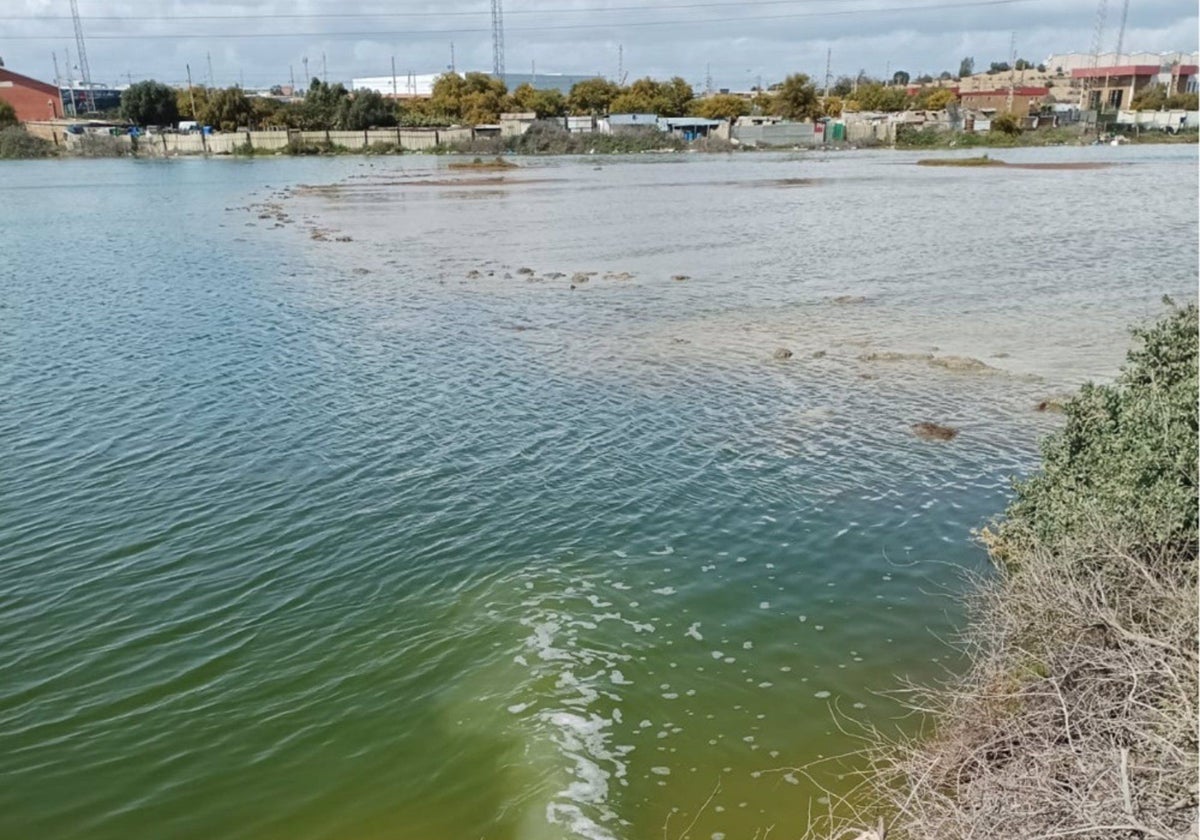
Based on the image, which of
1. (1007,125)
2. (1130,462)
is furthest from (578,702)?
(1007,125)

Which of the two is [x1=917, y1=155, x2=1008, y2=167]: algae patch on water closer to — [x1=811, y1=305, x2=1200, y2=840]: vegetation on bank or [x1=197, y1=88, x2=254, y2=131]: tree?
[x1=811, y1=305, x2=1200, y2=840]: vegetation on bank

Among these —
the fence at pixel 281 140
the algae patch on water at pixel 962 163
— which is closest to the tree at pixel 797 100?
the fence at pixel 281 140

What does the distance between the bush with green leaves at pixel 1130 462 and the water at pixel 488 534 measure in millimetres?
1963

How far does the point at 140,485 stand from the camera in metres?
17.7

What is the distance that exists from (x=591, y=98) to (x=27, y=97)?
11255 cm

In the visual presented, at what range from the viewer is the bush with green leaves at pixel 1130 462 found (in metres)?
10.3

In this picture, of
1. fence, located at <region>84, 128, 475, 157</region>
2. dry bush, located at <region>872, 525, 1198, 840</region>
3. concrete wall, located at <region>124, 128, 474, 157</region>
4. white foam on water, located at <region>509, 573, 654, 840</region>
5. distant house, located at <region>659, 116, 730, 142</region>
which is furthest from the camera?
distant house, located at <region>659, 116, 730, 142</region>

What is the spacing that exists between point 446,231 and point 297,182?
2022 inches

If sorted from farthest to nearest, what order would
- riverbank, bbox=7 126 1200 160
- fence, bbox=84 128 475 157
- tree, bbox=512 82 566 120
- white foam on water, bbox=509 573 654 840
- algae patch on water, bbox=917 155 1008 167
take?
tree, bbox=512 82 566 120, fence, bbox=84 128 475 157, riverbank, bbox=7 126 1200 160, algae patch on water, bbox=917 155 1008 167, white foam on water, bbox=509 573 654 840

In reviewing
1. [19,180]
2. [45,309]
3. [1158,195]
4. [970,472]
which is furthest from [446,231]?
[19,180]

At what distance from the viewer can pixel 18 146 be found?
155 meters

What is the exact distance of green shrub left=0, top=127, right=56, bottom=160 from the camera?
154625 mm

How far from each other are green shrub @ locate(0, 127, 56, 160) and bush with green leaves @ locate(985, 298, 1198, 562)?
182016 mm


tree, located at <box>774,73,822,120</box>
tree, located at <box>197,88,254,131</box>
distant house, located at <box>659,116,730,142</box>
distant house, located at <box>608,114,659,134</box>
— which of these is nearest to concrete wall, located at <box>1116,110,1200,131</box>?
tree, located at <box>774,73,822,120</box>
